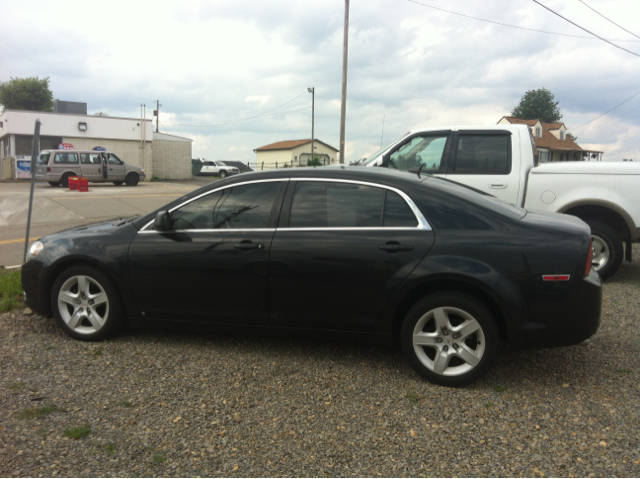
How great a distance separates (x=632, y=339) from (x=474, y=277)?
2132 millimetres

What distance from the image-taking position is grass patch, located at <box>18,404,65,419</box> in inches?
130

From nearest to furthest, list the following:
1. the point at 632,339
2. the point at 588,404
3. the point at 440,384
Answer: the point at 588,404 < the point at 440,384 < the point at 632,339

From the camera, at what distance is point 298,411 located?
11.1 feet

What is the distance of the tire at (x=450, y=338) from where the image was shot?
362 centimetres

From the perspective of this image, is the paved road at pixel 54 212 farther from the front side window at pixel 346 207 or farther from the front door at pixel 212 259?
the front side window at pixel 346 207

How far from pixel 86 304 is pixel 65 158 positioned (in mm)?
24415

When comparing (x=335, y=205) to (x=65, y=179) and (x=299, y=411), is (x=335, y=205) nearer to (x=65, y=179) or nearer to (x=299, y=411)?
(x=299, y=411)

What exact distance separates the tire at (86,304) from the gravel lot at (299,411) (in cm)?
16

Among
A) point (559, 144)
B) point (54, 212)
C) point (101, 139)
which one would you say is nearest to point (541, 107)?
point (559, 144)

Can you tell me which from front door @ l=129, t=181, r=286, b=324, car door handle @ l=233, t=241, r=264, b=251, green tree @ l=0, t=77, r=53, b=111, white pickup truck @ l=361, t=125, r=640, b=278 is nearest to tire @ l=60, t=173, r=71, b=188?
white pickup truck @ l=361, t=125, r=640, b=278

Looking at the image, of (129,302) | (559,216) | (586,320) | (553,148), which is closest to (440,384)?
(586,320)

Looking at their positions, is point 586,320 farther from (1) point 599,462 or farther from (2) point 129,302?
(2) point 129,302

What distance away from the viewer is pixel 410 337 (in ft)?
12.3

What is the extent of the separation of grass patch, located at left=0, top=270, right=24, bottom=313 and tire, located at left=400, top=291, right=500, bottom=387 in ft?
14.2
